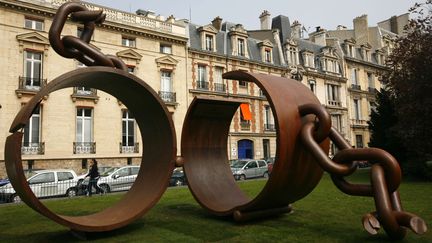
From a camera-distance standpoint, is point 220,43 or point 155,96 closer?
point 155,96

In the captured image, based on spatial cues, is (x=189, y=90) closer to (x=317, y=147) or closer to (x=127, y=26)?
(x=127, y=26)

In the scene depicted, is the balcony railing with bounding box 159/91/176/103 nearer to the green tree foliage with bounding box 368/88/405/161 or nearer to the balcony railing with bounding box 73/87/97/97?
the balcony railing with bounding box 73/87/97/97

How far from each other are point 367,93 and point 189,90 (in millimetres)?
24660

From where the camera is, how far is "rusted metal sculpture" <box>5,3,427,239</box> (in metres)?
6.60

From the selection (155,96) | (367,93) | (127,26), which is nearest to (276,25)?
(367,93)

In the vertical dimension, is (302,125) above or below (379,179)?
above

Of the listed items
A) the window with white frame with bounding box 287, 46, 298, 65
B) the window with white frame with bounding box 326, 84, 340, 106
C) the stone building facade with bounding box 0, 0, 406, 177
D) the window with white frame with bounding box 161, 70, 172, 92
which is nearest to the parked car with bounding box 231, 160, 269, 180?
the stone building facade with bounding box 0, 0, 406, 177

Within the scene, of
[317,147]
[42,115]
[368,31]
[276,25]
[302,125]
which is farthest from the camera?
[368,31]

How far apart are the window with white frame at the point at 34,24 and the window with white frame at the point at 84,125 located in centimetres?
570

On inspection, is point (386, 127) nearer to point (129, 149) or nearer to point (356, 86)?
point (129, 149)

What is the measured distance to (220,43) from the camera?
35.0 m

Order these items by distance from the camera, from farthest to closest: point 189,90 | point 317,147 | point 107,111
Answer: point 189,90, point 107,111, point 317,147

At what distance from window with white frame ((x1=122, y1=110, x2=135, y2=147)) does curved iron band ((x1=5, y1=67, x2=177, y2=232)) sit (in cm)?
1915

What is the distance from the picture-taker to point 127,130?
92.5ft
